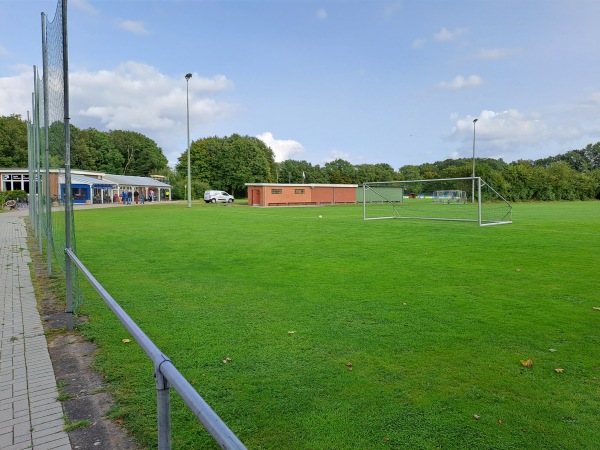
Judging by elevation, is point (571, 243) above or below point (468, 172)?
below

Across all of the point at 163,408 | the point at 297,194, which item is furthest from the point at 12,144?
the point at 163,408

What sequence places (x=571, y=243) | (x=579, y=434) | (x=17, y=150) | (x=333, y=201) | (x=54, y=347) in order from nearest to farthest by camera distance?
(x=579, y=434)
(x=54, y=347)
(x=571, y=243)
(x=333, y=201)
(x=17, y=150)

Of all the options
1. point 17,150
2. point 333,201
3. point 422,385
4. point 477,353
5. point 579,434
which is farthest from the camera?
point 17,150

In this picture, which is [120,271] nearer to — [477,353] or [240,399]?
[240,399]

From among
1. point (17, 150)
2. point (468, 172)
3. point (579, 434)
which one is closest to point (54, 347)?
point (579, 434)

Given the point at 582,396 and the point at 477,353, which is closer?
the point at 582,396

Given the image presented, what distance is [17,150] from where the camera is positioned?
227ft

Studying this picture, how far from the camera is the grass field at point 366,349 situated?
338 centimetres

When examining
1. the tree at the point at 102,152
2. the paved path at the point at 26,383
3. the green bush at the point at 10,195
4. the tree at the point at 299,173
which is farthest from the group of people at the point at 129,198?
the paved path at the point at 26,383

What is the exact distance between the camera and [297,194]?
55031mm

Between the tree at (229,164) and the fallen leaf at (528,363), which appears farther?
the tree at (229,164)

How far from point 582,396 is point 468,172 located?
62877 mm

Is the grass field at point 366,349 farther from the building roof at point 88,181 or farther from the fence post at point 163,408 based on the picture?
the building roof at point 88,181

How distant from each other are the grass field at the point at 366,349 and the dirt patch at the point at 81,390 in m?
0.13
